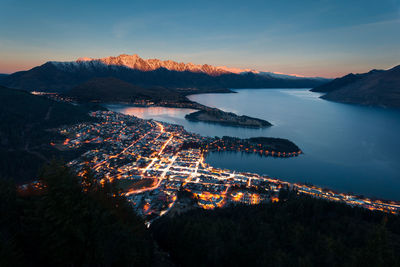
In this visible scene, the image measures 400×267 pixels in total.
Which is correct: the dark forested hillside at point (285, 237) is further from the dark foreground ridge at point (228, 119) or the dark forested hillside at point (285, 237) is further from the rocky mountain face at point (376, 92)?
the rocky mountain face at point (376, 92)

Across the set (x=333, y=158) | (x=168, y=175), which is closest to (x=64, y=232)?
(x=168, y=175)

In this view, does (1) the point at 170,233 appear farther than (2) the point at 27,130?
No

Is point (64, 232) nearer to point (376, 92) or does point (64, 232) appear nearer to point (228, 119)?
point (228, 119)

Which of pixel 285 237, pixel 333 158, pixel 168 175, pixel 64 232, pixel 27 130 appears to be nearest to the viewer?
pixel 64 232

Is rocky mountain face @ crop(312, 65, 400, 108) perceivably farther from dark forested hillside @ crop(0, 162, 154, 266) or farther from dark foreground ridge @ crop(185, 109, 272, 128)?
dark forested hillside @ crop(0, 162, 154, 266)

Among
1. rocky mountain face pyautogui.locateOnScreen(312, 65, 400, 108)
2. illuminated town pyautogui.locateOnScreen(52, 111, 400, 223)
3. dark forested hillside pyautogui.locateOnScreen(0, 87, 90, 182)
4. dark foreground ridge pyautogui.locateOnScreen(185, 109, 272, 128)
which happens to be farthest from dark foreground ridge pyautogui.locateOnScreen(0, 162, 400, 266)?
rocky mountain face pyautogui.locateOnScreen(312, 65, 400, 108)

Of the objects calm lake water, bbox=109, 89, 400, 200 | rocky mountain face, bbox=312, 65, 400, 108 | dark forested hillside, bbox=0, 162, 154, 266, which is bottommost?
calm lake water, bbox=109, 89, 400, 200

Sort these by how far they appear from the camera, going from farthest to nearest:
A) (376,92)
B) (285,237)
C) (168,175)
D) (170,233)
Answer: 1. (376,92)
2. (168,175)
3. (285,237)
4. (170,233)

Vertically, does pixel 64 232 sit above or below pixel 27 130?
above
